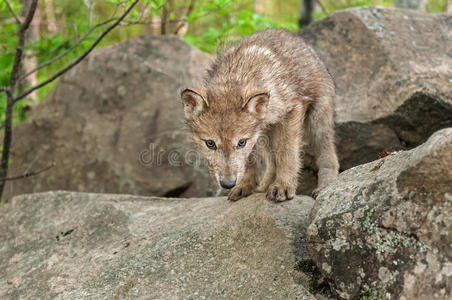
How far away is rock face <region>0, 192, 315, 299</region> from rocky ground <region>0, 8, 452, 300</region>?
0.6 inches

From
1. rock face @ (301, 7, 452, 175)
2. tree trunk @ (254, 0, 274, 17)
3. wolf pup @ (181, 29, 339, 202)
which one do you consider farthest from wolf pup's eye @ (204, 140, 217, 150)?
tree trunk @ (254, 0, 274, 17)

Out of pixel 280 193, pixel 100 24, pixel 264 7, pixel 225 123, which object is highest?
pixel 100 24

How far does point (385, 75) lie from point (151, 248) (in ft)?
12.6

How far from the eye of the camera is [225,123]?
14.4 feet

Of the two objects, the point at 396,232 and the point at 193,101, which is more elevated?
the point at 193,101

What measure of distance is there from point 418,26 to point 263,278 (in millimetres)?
4764

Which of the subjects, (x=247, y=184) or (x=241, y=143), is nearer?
(x=241, y=143)

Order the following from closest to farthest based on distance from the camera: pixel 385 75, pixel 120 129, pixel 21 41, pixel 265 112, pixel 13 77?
pixel 265 112
pixel 21 41
pixel 13 77
pixel 385 75
pixel 120 129

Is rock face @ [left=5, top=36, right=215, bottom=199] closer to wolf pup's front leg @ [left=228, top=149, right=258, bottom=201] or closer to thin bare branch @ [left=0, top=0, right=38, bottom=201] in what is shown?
thin bare branch @ [left=0, top=0, right=38, bottom=201]

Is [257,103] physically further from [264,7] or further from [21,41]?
[264,7]

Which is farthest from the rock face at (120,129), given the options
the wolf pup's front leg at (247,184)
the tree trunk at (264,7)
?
the tree trunk at (264,7)

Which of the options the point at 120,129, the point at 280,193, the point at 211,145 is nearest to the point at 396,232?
the point at 280,193

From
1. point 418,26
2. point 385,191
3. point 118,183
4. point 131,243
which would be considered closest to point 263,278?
point 385,191

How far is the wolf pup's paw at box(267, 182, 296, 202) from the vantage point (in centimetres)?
440
